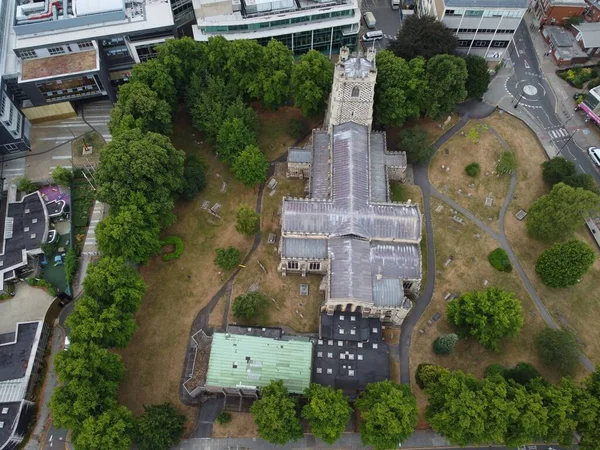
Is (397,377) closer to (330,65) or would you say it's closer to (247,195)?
(247,195)

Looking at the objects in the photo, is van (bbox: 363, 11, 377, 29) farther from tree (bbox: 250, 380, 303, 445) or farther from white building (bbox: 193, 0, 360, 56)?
tree (bbox: 250, 380, 303, 445)

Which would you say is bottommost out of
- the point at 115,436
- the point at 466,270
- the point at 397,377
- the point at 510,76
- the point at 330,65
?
the point at 115,436

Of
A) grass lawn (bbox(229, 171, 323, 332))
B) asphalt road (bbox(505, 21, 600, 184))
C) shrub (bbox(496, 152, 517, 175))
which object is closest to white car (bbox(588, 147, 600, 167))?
asphalt road (bbox(505, 21, 600, 184))

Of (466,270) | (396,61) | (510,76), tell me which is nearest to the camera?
(466,270)

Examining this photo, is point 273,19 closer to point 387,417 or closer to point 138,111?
point 138,111

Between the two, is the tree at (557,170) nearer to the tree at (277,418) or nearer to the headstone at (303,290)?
the headstone at (303,290)

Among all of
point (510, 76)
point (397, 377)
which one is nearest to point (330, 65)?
point (510, 76)
